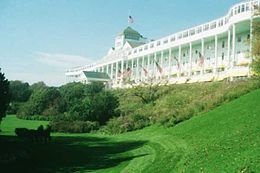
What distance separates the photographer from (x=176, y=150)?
2016cm

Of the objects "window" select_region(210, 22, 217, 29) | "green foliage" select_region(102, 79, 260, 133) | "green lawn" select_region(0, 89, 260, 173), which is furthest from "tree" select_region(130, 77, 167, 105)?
"green lawn" select_region(0, 89, 260, 173)

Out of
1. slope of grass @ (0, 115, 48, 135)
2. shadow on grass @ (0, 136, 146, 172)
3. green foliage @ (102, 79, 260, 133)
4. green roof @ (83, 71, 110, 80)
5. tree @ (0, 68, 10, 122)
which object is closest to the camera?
shadow on grass @ (0, 136, 146, 172)

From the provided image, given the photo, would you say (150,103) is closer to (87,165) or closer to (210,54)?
(210,54)

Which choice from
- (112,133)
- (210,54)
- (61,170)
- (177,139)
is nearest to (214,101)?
(177,139)

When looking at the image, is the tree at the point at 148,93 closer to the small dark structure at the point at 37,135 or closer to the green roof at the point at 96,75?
the small dark structure at the point at 37,135

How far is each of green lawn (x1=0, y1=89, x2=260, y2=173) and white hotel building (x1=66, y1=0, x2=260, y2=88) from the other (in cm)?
1579

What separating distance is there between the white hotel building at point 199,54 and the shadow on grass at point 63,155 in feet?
59.2

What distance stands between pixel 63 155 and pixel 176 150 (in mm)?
7994

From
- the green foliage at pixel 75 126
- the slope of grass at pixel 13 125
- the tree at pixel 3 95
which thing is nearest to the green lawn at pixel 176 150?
the tree at pixel 3 95

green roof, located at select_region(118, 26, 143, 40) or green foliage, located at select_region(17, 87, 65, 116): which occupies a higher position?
green roof, located at select_region(118, 26, 143, 40)

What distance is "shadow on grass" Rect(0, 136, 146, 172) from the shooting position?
68.9ft

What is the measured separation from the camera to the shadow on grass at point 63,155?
2102cm

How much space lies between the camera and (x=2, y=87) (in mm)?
30422

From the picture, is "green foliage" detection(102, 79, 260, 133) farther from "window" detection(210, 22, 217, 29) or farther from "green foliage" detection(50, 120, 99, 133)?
"window" detection(210, 22, 217, 29)
